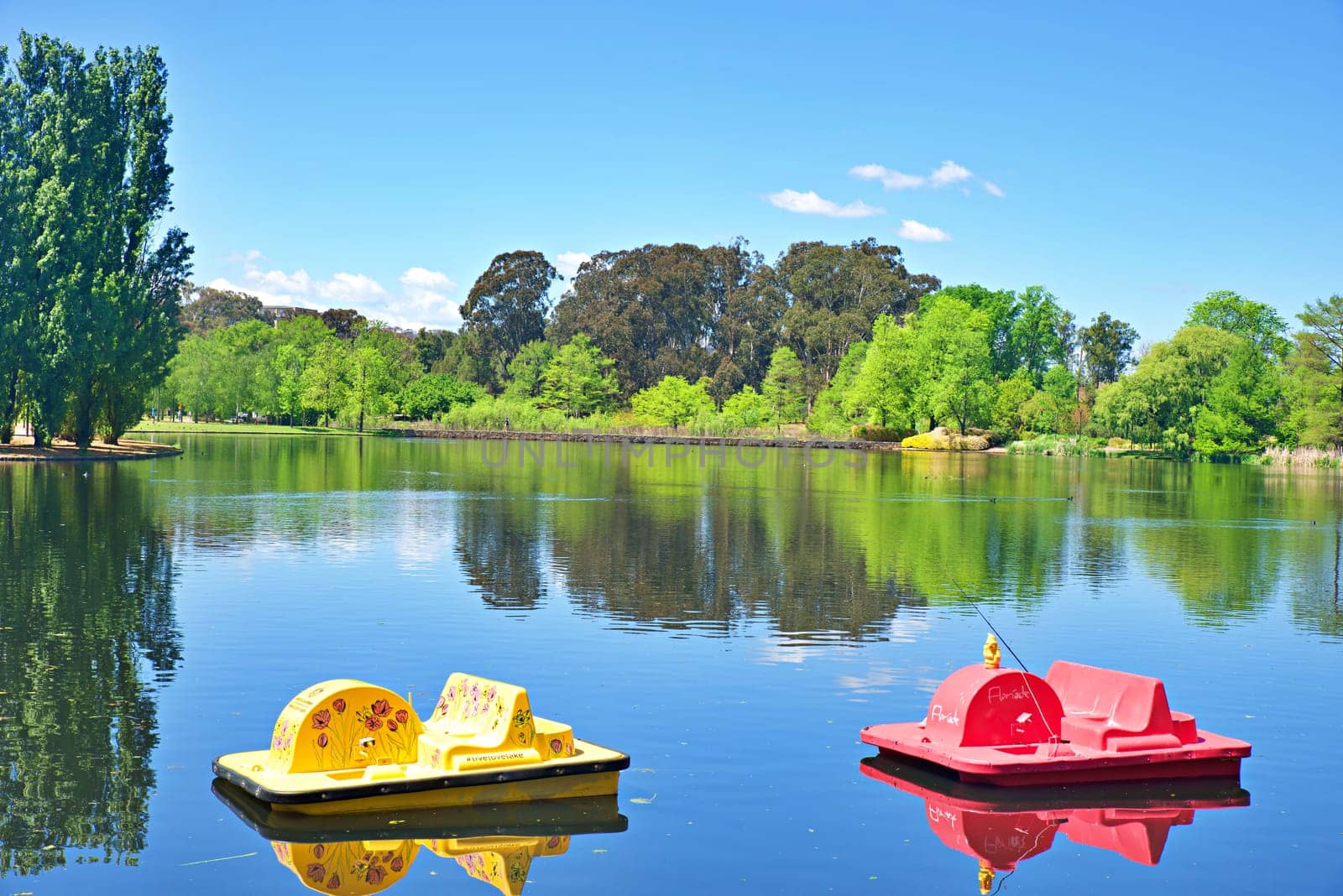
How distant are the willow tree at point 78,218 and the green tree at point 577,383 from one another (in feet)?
256

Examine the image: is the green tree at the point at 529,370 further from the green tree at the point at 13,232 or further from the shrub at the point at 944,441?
the green tree at the point at 13,232

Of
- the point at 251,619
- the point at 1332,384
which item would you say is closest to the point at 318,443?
the point at 1332,384

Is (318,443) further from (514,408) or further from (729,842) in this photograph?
(729,842)

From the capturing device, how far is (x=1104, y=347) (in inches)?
6388

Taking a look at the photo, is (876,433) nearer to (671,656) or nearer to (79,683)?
(671,656)

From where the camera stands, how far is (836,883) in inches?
407

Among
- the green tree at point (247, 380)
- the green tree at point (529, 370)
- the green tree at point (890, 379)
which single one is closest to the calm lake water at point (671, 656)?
the green tree at point (890, 379)

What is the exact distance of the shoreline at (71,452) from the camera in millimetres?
62250

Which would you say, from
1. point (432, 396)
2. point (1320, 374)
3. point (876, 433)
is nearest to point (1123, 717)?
point (1320, 374)

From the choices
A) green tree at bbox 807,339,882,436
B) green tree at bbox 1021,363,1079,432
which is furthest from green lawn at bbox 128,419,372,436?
green tree at bbox 1021,363,1079,432

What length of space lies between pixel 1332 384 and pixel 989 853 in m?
101

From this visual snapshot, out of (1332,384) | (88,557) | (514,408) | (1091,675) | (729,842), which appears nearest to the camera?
(729,842)

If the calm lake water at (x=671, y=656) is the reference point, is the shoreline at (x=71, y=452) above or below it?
above

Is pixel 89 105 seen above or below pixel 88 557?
above
